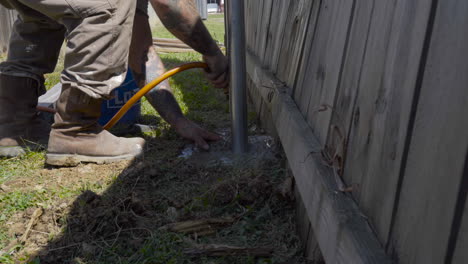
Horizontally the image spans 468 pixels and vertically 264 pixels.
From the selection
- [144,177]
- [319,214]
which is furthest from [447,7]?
[144,177]

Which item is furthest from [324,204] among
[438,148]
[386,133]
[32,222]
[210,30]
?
[210,30]

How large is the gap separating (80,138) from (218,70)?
2.94 feet

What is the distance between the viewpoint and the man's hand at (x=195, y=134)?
2823 millimetres

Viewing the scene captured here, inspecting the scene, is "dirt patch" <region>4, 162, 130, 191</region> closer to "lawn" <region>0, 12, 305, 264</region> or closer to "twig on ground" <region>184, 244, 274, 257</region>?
"lawn" <region>0, 12, 305, 264</region>

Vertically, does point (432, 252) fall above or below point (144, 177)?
above

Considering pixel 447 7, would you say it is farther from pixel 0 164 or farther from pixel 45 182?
pixel 0 164

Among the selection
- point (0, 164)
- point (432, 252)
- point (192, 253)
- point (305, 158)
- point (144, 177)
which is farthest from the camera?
point (0, 164)

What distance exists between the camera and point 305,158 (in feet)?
4.79

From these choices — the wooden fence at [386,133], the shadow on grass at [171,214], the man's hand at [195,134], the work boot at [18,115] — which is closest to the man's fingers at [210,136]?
the man's hand at [195,134]

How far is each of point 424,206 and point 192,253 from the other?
1.13m

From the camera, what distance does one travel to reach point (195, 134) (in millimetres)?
2873

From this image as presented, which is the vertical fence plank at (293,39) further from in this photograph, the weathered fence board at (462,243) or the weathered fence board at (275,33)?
the weathered fence board at (462,243)

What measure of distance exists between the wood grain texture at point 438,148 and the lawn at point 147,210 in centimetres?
94

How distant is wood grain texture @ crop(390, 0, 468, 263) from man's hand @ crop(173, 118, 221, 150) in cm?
204
